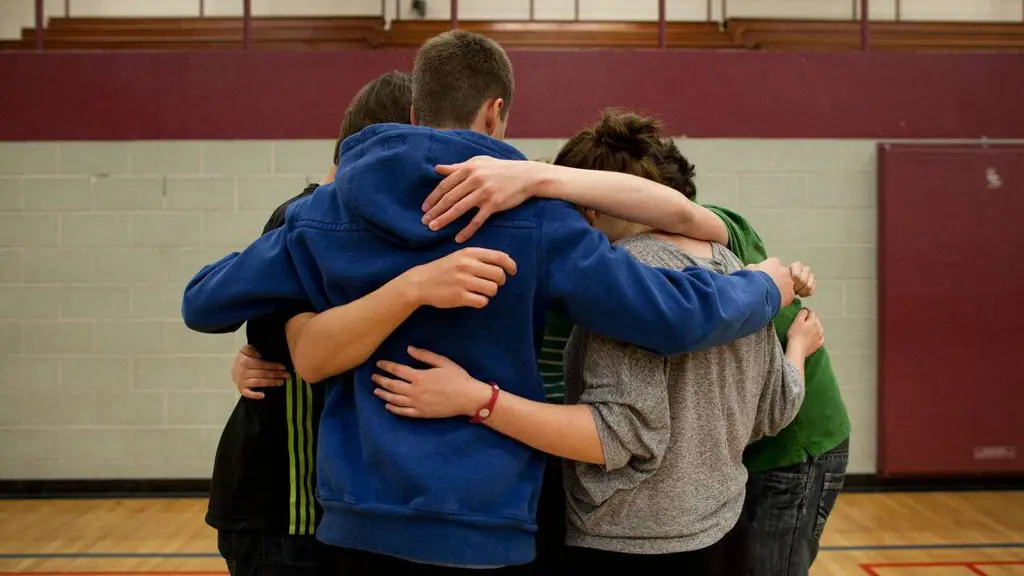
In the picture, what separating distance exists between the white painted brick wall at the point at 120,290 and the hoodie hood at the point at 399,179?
3694mm

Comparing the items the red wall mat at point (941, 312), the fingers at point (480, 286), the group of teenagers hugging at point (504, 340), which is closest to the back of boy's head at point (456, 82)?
the group of teenagers hugging at point (504, 340)

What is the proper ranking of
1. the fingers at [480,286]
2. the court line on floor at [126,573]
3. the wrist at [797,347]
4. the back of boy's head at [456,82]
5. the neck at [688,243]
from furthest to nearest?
1. the court line on floor at [126,573]
2. the wrist at [797,347]
3. the neck at [688,243]
4. the back of boy's head at [456,82]
5. the fingers at [480,286]

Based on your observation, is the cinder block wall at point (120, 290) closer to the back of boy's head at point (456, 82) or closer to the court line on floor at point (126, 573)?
the court line on floor at point (126, 573)

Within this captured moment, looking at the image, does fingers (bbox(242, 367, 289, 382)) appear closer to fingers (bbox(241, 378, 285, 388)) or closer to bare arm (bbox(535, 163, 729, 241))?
fingers (bbox(241, 378, 285, 388))

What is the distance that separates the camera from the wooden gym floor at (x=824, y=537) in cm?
370

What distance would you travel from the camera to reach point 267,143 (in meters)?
4.85

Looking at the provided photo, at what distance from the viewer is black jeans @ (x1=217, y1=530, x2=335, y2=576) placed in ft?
4.93

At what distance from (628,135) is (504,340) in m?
0.45

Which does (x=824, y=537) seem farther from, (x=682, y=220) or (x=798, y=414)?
(x=682, y=220)

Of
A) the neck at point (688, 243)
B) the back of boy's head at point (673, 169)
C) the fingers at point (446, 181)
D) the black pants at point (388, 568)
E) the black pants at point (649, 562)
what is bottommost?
the black pants at point (649, 562)

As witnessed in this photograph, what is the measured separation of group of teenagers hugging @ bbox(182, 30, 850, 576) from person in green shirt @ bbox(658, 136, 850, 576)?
15cm

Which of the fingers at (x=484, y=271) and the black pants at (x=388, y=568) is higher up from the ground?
the fingers at (x=484, y=271)

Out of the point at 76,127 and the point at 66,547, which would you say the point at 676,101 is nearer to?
the point at 76,127

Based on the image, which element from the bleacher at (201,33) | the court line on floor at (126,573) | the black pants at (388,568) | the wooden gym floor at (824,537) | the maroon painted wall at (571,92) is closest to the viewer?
the black pants at (388,568)
